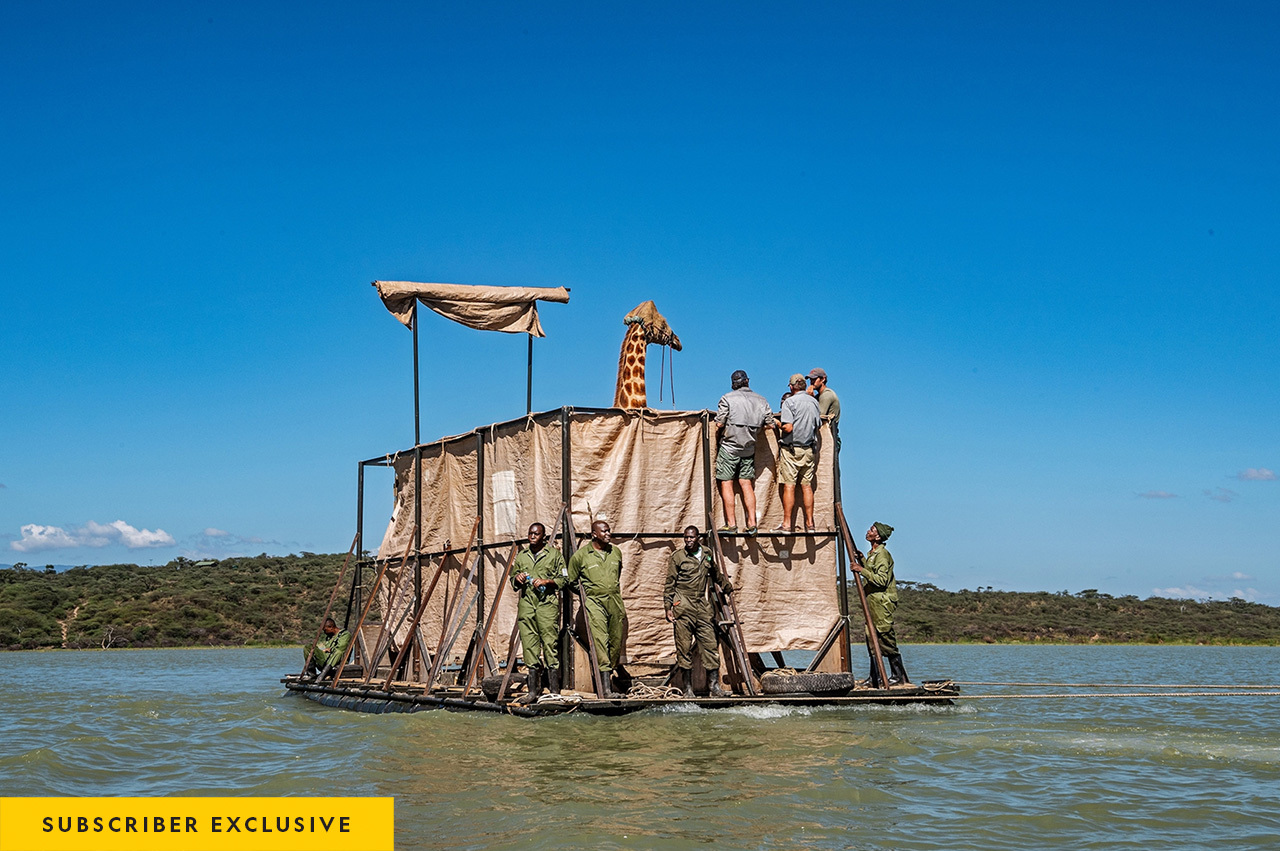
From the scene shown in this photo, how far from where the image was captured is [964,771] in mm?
10859

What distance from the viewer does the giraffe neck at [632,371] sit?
17562 mm

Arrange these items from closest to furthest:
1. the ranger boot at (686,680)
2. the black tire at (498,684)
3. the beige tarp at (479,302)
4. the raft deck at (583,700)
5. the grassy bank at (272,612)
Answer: the raft deck at (583,700)
the black tire at (498,684)
the ranger boot at (686,680)
the beige tarp at (479,302)
the grassy bank at (272,612)

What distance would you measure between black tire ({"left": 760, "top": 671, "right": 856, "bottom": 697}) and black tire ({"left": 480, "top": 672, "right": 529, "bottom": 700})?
10.4 ft

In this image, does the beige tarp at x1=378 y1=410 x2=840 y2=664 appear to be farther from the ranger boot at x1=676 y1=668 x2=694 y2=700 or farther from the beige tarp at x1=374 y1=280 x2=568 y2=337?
the beige tarp at x1=374 y1=280 x2=568 y2=337

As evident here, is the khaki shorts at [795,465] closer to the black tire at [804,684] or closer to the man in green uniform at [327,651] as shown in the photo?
the black tire at [804,684]

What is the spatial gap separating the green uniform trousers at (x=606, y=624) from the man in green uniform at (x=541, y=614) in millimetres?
474

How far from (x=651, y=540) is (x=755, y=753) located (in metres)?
4.53

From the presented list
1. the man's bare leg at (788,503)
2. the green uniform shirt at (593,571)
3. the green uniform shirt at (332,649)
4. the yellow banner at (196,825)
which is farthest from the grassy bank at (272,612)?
the yellow banner at (196,825)

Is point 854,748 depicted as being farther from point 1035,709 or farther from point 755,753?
point 1035,709

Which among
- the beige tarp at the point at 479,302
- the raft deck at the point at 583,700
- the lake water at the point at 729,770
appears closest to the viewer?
the lake water at the point at 729,770

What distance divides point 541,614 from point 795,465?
13.8 feet

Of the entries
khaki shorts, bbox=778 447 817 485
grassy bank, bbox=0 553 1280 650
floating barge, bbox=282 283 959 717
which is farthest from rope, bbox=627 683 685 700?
grassy bank, bbox=0 553 1280 650

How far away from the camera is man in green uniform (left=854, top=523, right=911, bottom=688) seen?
1576 centimetres

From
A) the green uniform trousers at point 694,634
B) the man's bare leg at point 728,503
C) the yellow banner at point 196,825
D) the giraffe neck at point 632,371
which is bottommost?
the yellow banner at point 196,825
